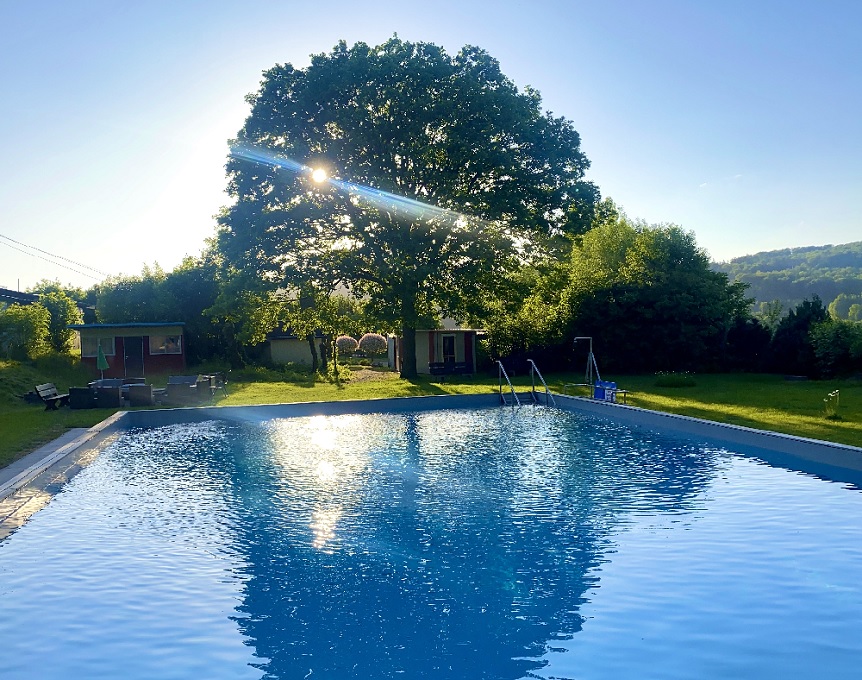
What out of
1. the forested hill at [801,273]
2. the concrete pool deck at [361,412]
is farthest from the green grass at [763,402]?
the forested hill at [801,273]

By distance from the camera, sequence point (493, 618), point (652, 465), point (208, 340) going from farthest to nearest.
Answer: point (208, 340) < point (652, 465) < point (493, 618)

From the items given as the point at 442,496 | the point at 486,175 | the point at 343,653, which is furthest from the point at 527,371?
the point at 343,653

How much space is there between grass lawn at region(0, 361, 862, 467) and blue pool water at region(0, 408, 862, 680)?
3448mm

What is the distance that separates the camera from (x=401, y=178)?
93.4 feet

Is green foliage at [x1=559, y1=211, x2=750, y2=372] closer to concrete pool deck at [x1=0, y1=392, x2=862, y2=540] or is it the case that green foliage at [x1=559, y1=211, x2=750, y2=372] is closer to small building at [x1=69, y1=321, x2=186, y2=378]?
concrete pool deck at [x1=0, y1=392, x2=862, y2=540]

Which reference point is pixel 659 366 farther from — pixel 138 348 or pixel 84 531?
pixel 84 531

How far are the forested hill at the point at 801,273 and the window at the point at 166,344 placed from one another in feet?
220

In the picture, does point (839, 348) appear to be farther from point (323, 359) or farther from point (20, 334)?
point (20, 334)

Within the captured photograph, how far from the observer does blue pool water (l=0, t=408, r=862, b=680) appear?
5.70 meters

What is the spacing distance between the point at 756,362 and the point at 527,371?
10.9 meters

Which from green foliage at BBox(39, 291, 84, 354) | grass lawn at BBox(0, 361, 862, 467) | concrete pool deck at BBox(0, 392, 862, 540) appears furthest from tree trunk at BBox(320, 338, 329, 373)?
concrete pool deck at BBox(0, 392, 862, 540)

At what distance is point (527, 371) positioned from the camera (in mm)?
34062

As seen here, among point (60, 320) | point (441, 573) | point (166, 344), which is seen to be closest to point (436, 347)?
point (166, 344)

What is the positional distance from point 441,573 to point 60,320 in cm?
3911
